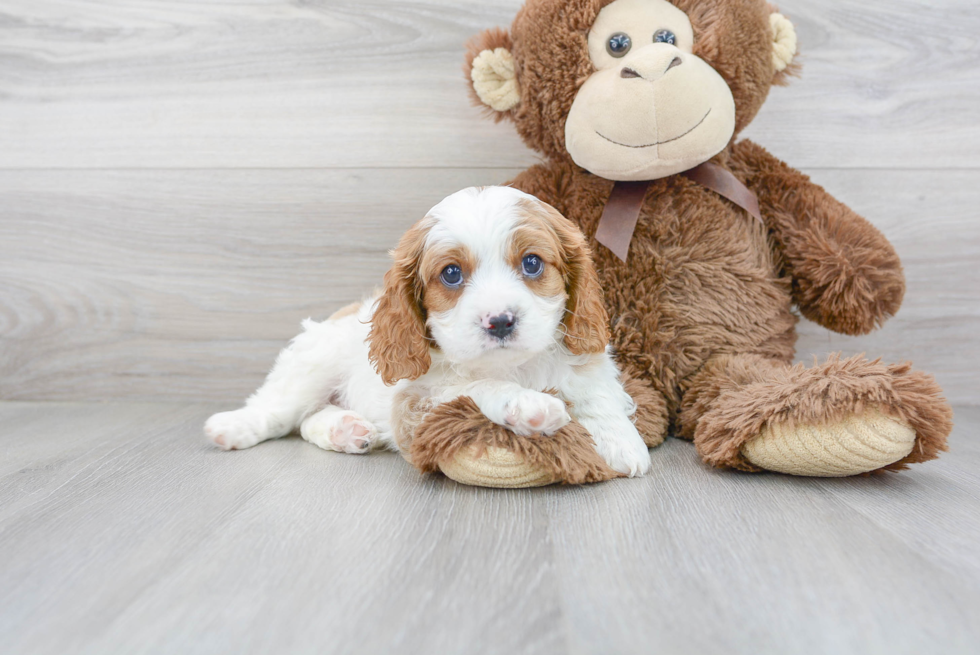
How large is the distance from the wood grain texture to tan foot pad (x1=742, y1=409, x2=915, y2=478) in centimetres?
4

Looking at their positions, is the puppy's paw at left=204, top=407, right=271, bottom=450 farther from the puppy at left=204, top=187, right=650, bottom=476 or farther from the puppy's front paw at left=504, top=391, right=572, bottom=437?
the puppy's front paw at left=504, top=391, right=572, bottom=437

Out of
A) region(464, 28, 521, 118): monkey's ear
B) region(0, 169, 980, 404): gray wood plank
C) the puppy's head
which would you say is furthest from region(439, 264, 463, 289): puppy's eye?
region(0, 169, 980, 404): gray wood plank

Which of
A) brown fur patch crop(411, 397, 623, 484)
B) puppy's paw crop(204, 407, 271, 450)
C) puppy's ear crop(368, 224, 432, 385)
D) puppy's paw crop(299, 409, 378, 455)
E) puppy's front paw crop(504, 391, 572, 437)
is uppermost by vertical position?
puppy's ear crop(368, 224, 432, 385)

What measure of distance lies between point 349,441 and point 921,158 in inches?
69.0

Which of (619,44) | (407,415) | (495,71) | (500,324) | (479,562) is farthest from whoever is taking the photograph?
(495,71)

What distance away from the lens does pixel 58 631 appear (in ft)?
2.61

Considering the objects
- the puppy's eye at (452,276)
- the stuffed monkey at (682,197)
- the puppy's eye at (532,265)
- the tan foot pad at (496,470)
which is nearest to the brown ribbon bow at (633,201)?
the stuffed monkey at (682,197)

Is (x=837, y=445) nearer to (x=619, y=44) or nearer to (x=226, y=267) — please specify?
(x=619, y=44)

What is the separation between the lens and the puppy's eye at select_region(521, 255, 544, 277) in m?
1.25

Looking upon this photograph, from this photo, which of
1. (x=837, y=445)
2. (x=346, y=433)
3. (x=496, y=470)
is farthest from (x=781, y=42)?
(x=346, y=433)

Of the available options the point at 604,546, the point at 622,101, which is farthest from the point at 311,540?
the point at 622,101

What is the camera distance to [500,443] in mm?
1214

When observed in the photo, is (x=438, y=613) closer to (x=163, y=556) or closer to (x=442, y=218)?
(x=163, y=556)

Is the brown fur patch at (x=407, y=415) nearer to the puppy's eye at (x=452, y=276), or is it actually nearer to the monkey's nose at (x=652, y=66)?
the puppy's eye at (x=452, y=276)
